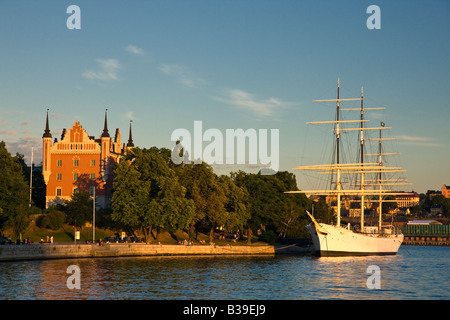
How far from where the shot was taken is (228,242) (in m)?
114

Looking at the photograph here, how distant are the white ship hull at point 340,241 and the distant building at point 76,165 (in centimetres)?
4226

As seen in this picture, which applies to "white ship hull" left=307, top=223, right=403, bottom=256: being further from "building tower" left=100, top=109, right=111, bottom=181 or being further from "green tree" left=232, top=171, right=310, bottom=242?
"building tower" left=100, top=109, right=111, bottom=181

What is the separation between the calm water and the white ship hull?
1159 inches

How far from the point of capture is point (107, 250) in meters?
84.1

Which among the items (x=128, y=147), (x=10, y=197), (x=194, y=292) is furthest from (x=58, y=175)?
(x=194, y=292)

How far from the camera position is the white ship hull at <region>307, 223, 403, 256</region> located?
351ft

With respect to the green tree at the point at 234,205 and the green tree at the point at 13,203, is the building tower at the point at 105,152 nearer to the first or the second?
the green tree at the point at 234,205

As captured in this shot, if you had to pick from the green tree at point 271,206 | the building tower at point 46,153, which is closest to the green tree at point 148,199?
Result: the green tree at point 271,206

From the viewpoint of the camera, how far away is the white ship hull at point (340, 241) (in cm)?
10712

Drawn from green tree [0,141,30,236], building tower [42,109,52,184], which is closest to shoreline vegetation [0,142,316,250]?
green tree [0,141,30,236]

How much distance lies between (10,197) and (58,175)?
106 feet

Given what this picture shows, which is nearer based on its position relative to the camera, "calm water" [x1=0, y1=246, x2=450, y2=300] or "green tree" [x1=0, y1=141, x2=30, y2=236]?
"calm water" [x1=0, y1=246, x2=450, y2=300]

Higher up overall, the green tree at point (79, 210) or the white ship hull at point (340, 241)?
the green tree at point (79, 210)
